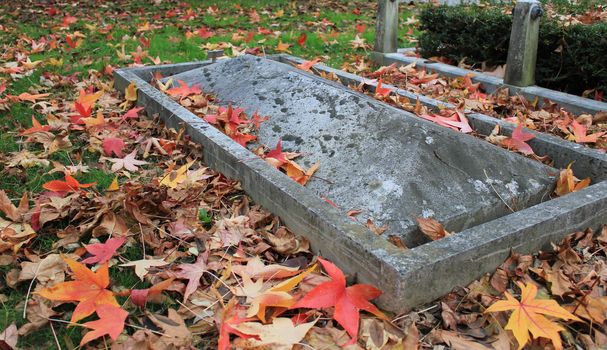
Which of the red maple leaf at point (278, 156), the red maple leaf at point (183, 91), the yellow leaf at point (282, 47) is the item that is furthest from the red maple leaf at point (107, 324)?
the yellow leaf at point (282, 47)

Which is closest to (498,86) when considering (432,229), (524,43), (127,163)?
(524,43)

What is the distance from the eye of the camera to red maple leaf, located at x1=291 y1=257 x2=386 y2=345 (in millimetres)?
1864

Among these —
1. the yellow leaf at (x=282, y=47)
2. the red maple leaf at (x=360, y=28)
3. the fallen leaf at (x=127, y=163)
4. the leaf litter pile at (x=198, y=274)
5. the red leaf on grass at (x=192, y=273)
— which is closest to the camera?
the leaf litter pile at (x=198, y=274)

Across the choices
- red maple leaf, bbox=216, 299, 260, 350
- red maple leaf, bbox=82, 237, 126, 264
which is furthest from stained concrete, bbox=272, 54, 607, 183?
red maple leaf, bbox=82, 237, 126, 264

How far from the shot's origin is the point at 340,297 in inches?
74.2

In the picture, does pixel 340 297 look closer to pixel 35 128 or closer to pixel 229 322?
pixel 229 322

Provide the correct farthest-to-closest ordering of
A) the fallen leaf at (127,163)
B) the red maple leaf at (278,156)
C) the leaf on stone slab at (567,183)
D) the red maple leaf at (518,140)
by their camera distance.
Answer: the fallen leaf at (127,163)
the red maple leaf at (518,140)
the red maple leaf at (278,156)
the leaf on stone slab at (567,183)

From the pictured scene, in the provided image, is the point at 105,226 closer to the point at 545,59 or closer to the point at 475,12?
the point at 545,59

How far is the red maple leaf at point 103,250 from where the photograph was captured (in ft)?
7.13

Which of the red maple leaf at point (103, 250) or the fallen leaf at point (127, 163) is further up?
the red maple leaf at point (103, 250)

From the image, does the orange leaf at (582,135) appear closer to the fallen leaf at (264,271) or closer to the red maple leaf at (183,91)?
the fallen leaf at (264,271)

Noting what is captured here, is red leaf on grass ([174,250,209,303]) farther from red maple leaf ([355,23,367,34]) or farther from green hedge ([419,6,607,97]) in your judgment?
red maple leaf ([355,23,367,34])

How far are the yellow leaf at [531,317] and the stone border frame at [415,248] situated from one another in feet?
0.67

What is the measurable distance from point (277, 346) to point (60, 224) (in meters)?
1.35
